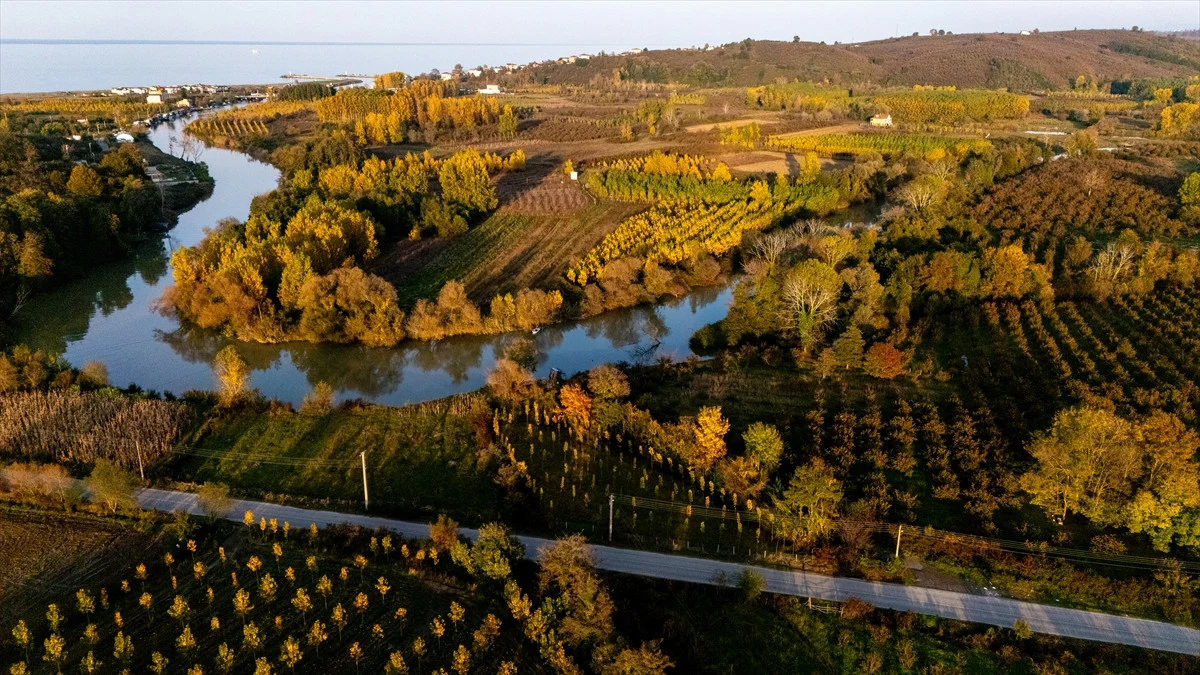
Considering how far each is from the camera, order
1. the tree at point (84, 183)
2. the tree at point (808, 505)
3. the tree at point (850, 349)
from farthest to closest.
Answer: the tree at point (84, 183)
the tree at point (850, 349)
the tree at point (808, 505)

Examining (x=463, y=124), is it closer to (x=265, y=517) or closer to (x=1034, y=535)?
(x=265, y=517)

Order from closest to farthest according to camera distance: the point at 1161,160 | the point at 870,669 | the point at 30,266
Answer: the point at 870,669 < the point at 30,266 < the point at 1161,160

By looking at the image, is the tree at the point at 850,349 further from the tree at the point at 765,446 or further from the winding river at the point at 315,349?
the tree at the point at 765,446

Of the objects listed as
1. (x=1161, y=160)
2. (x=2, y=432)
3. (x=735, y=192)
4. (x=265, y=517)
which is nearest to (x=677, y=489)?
(x=265, y=517)

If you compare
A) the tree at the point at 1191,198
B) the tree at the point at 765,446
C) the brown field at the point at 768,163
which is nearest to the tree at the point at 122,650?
the tree at the point at 765,446

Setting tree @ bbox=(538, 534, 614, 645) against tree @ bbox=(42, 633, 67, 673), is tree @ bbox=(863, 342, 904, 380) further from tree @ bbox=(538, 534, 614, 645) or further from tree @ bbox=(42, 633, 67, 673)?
tree @ bbox=(42, 633, 67, 673)
